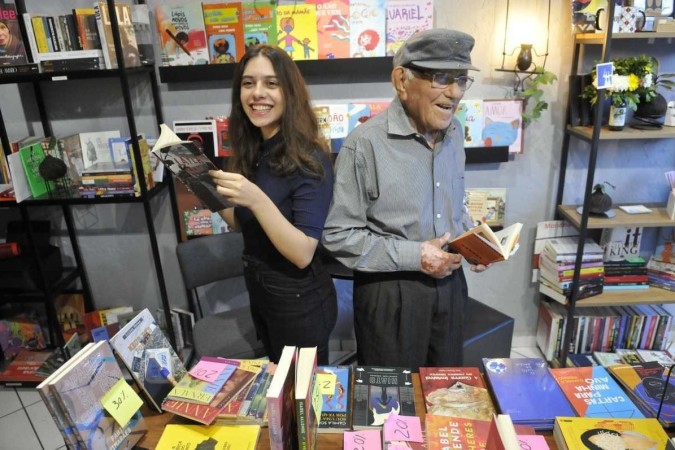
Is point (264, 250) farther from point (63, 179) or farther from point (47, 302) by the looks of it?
point (47, 302)

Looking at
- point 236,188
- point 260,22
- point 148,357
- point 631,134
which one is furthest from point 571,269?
point 148,357

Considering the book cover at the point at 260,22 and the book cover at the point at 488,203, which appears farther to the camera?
the book cover at the point at 488,203

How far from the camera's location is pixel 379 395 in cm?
125

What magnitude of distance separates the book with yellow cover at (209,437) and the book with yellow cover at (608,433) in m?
0.71

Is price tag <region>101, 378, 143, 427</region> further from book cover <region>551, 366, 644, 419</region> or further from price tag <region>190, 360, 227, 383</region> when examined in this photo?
book cover <region>551, 366, 644, 419</region>

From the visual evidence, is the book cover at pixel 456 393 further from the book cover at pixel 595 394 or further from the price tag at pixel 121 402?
the price tag at pixel 121 402

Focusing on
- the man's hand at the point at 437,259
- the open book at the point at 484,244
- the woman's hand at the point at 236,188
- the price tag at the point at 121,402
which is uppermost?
the woman's hand at the point at 236,188

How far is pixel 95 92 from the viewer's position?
8.50ft

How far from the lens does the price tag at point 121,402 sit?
104cm

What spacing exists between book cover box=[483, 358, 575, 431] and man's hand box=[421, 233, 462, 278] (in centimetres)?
33

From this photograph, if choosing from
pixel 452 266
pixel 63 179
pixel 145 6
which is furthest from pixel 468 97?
pixel 63 179

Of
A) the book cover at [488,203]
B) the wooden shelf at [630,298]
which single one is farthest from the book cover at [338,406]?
the wooden shelf at [630,298]

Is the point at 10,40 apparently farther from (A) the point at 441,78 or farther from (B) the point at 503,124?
(B) the point at 503,124

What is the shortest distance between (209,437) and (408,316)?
2.52 ft
